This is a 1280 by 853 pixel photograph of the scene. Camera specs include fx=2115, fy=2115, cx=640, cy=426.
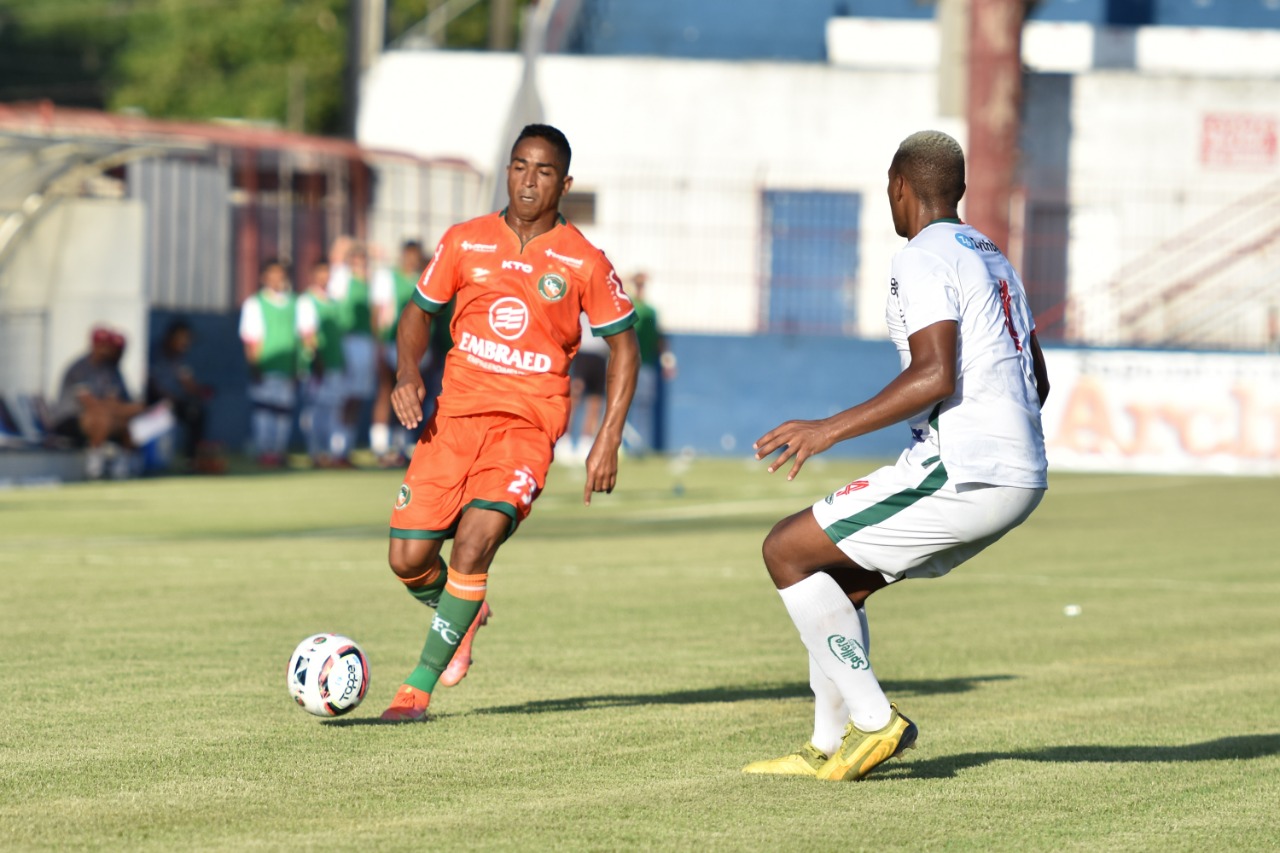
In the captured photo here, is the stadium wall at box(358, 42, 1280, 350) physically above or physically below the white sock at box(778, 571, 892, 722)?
above

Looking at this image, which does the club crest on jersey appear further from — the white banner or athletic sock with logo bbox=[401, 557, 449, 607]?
the white banner

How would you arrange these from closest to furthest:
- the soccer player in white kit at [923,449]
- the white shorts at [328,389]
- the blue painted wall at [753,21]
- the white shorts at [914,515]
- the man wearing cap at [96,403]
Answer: the soccer player in white kit at [923,449], the white shorts at [914,515], the man wearing cap at [96,403], the white shorts at [328,389], the blue painted wall at [753,21]

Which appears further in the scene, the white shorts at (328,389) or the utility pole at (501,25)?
the utility pole at (501,25)

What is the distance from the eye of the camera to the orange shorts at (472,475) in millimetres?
7664

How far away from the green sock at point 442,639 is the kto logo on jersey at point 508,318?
991 mm

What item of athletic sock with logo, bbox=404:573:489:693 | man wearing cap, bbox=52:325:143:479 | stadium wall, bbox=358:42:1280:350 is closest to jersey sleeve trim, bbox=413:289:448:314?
athletic sock with logo, bbox=404:573:489:693

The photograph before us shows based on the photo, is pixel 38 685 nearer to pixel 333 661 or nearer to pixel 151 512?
pixel 333 661

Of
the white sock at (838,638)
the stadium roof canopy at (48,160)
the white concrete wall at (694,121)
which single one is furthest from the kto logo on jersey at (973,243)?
the white concrete wall at (694,121)

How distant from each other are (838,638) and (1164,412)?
21506 millimetres

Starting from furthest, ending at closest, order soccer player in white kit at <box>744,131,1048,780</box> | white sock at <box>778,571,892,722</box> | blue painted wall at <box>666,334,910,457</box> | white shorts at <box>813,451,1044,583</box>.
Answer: blue painted wall at <box>666,334,910,457</box>
white sock at <box>778,571,892,722</box>
white shorts at <box>813,451,1044,583</box>
soccer player in white kit at <box>744,131,1048,780</box>

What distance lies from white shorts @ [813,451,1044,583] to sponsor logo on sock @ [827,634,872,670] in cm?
25

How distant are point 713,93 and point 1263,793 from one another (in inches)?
1122

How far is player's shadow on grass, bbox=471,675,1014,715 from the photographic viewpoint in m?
8.02

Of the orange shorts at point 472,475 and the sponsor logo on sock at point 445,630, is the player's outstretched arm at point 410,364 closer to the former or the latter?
the orange shorts at point 472,475
